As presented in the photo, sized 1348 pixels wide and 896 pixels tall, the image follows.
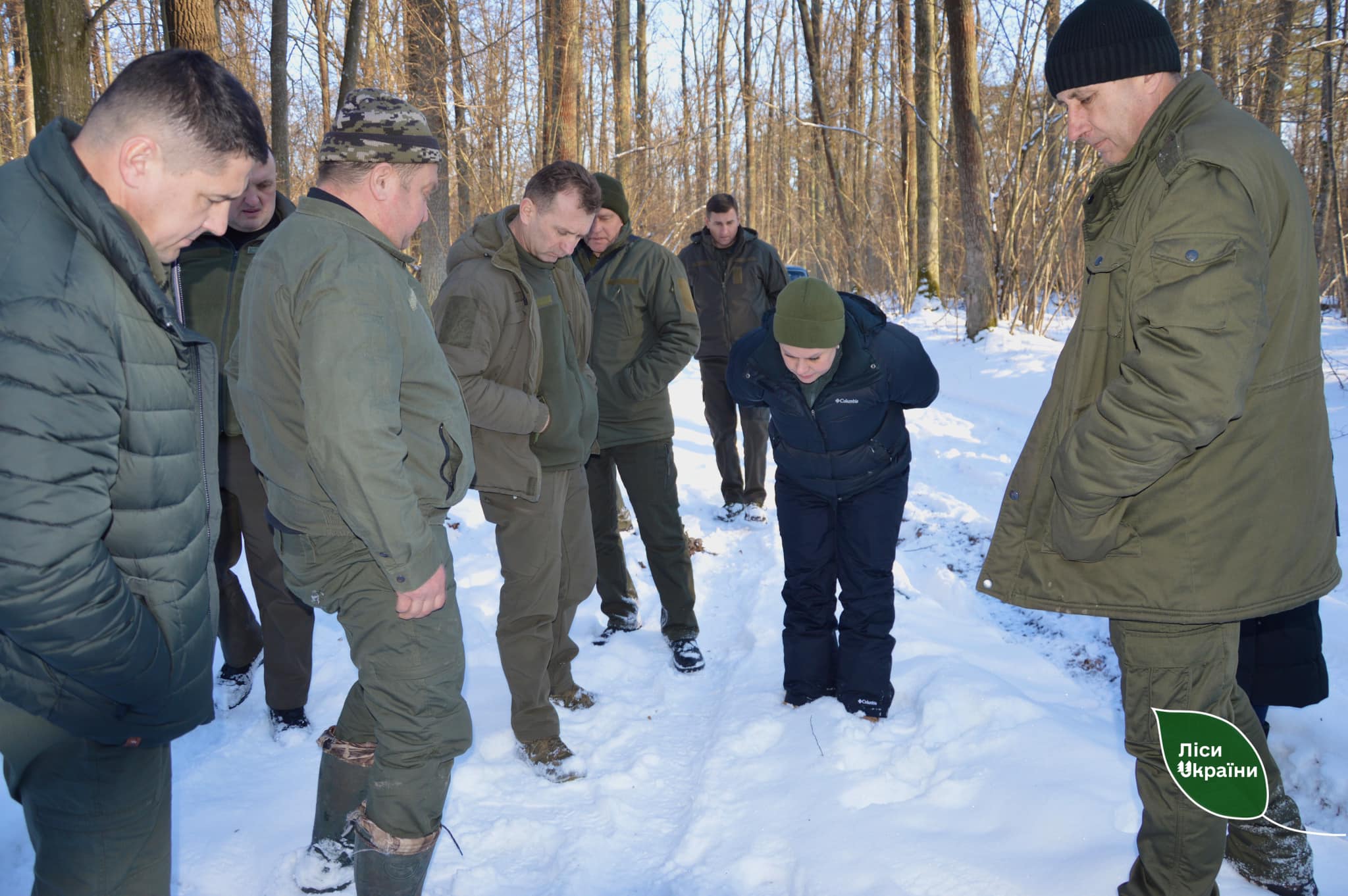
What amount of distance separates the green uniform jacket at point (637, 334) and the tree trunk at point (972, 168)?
906 cm

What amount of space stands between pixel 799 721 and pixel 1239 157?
252 cm

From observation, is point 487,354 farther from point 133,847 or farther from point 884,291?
point 884,291

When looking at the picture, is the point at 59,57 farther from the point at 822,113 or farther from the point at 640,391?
the point at 822,113

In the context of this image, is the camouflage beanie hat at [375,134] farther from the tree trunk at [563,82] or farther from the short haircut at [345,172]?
the tree trunk at [563,82]

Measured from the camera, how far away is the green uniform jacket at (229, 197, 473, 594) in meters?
2.09

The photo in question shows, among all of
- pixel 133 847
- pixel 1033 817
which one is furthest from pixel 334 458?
pixel 1033 817

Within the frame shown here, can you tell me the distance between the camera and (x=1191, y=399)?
1.94 m

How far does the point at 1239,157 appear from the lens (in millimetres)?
1977

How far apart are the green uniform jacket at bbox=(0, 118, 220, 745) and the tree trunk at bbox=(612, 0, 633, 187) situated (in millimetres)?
9756

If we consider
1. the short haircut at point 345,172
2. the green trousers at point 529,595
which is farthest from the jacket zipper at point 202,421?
the green trousers at point 529,595

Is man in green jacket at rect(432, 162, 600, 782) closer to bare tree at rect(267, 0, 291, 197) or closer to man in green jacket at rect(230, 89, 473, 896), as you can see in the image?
man in green jacket at rect(230, 89, 473, 896)

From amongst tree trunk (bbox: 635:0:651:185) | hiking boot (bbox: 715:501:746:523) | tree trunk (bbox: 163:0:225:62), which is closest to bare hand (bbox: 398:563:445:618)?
hiking boot (bbox: 715:501:746:523)

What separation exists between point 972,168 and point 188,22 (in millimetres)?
9530

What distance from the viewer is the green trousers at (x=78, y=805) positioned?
5.41 feet
